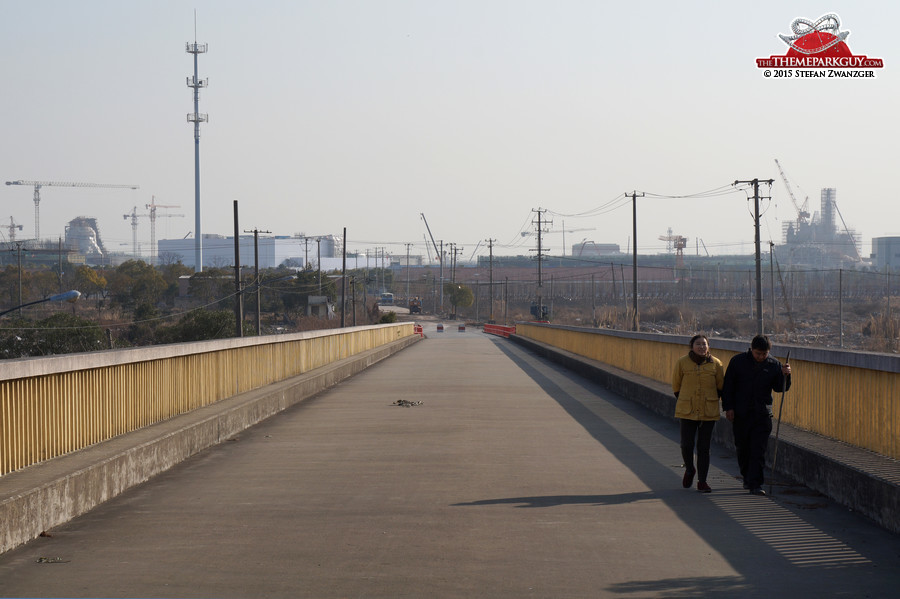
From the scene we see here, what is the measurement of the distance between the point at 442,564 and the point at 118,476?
3.76 m

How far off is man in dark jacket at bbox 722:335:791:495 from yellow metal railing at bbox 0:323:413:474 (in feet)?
19.2

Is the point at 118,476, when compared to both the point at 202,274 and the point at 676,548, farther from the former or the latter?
the point at 202,274

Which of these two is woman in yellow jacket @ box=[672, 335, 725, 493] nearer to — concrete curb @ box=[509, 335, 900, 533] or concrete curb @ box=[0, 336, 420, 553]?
concrete curb @ box=[509, 335, 900, 533]

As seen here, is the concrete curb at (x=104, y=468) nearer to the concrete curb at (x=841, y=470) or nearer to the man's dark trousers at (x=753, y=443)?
the man's dark trousers at (x=753, y=443)

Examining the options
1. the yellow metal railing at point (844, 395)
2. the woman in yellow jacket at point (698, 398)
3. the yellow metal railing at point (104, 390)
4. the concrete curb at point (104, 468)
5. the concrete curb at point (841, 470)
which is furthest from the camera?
the woman in yellow jacket at point (698, 398)

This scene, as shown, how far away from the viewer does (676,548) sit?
745 cm

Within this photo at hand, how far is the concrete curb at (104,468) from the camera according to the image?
735 centimetres

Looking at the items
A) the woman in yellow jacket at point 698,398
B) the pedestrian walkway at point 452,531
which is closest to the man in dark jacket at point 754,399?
the woman in yellow jacket at point 698,398

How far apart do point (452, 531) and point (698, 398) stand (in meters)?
3.19

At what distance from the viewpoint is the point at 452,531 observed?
7.96 metres

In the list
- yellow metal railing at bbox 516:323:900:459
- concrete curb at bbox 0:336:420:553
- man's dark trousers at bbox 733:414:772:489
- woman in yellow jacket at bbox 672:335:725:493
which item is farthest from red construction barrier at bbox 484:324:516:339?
man's dark trousers at bbox 733:414:772:489

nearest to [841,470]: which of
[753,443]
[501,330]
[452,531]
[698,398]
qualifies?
[753,443]

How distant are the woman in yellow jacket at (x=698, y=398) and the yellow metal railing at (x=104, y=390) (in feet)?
17.9

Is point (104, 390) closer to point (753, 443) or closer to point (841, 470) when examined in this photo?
point (753, 443)
